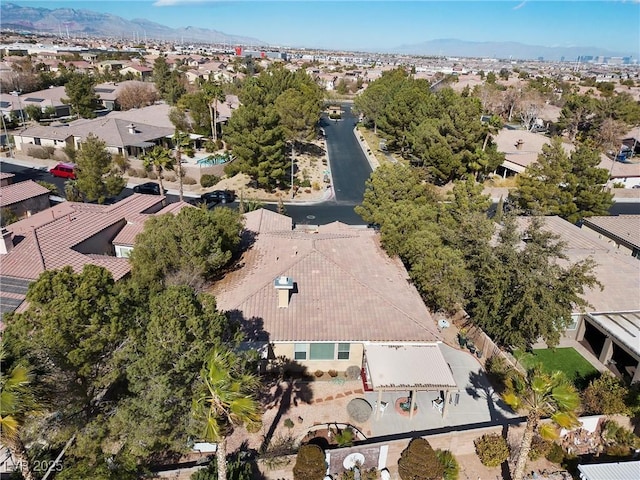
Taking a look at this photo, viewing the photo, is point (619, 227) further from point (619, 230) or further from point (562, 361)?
point (562, 361)

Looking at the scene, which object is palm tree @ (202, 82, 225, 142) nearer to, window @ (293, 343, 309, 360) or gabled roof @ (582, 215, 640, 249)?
window @ (293, 343, 309, 360)

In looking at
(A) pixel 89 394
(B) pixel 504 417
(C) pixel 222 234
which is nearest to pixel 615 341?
(B) pixel 504 417

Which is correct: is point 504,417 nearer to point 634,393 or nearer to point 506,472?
point 506,472

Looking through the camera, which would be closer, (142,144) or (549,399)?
(549,399)

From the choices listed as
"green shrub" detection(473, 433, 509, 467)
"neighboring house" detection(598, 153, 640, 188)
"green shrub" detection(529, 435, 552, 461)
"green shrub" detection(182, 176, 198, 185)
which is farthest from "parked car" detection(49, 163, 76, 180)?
"neighboring house" detection(598, 153, 640, 188)

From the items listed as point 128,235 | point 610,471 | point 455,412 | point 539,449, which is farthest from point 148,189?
point 610,471
